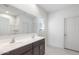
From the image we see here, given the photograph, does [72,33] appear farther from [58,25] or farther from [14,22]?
[14,22]

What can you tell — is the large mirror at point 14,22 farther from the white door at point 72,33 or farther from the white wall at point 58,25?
the white door at point 72,33

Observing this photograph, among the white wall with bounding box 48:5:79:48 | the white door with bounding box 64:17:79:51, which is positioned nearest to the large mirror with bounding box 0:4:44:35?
the white wall with bounding box 48:5:79:48

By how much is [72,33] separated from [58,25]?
87 cm

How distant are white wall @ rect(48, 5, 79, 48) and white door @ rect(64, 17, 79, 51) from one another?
0.21 meters

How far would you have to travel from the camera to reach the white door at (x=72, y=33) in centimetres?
303

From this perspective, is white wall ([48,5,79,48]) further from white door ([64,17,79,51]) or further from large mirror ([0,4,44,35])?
large mirror ([0,4,44,35])

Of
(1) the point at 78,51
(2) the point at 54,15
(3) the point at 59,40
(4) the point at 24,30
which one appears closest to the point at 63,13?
(2) the point at 54,15

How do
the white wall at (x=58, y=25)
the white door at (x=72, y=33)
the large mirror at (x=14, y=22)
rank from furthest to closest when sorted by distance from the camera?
the white wall at (x=58, y=25), the white door at (x=72, y=33), the large mirror at (x=14, y=22)

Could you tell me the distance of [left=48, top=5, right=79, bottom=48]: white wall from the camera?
3.23 meters

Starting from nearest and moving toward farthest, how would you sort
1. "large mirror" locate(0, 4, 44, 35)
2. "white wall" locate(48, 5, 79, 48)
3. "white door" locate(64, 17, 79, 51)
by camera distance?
"large mirror" locate(0, 4, 44, 35) → "white door" locate(64, 17, 79, 51) → "white wall" locate(48, 5, 79, 48)

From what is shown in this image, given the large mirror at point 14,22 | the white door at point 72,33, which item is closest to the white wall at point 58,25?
the white door at point 72,33

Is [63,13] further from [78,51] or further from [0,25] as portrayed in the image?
[0,25]

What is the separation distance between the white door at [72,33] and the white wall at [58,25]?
21 cm

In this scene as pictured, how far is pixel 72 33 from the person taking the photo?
3.17 m
